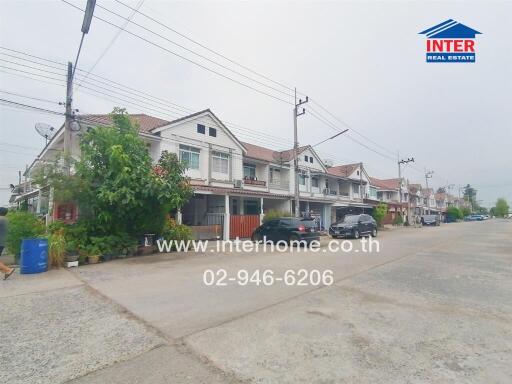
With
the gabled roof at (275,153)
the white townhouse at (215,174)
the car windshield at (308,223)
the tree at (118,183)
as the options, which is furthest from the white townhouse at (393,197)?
the tree at (118,183)

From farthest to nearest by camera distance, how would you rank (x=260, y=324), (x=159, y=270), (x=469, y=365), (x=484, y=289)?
(x=159, y=270) → (x=484, y=289) → (x=260, y=324) → (x=469, y=365)

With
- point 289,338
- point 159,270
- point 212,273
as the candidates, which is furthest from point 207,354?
point 159,270

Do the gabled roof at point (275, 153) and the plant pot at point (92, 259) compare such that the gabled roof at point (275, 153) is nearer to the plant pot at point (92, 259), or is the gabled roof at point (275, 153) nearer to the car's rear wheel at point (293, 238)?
the car's rear wheel at point (293, 238)

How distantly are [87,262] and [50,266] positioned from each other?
113 centimetres

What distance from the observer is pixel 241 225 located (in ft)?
61.1

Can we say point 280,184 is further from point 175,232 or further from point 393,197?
point 393,197

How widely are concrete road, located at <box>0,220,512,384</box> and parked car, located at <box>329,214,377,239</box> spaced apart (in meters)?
11.1

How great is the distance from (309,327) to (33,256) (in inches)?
342

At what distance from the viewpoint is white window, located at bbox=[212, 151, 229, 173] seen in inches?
792

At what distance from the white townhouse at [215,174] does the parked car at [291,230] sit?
3.44 m

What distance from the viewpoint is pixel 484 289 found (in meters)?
6.27

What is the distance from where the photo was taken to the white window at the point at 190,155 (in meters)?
18.1

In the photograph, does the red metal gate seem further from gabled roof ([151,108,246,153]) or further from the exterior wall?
gabled roof ([151,108,246,153])

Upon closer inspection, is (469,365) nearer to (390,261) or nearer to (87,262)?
(390,261)
